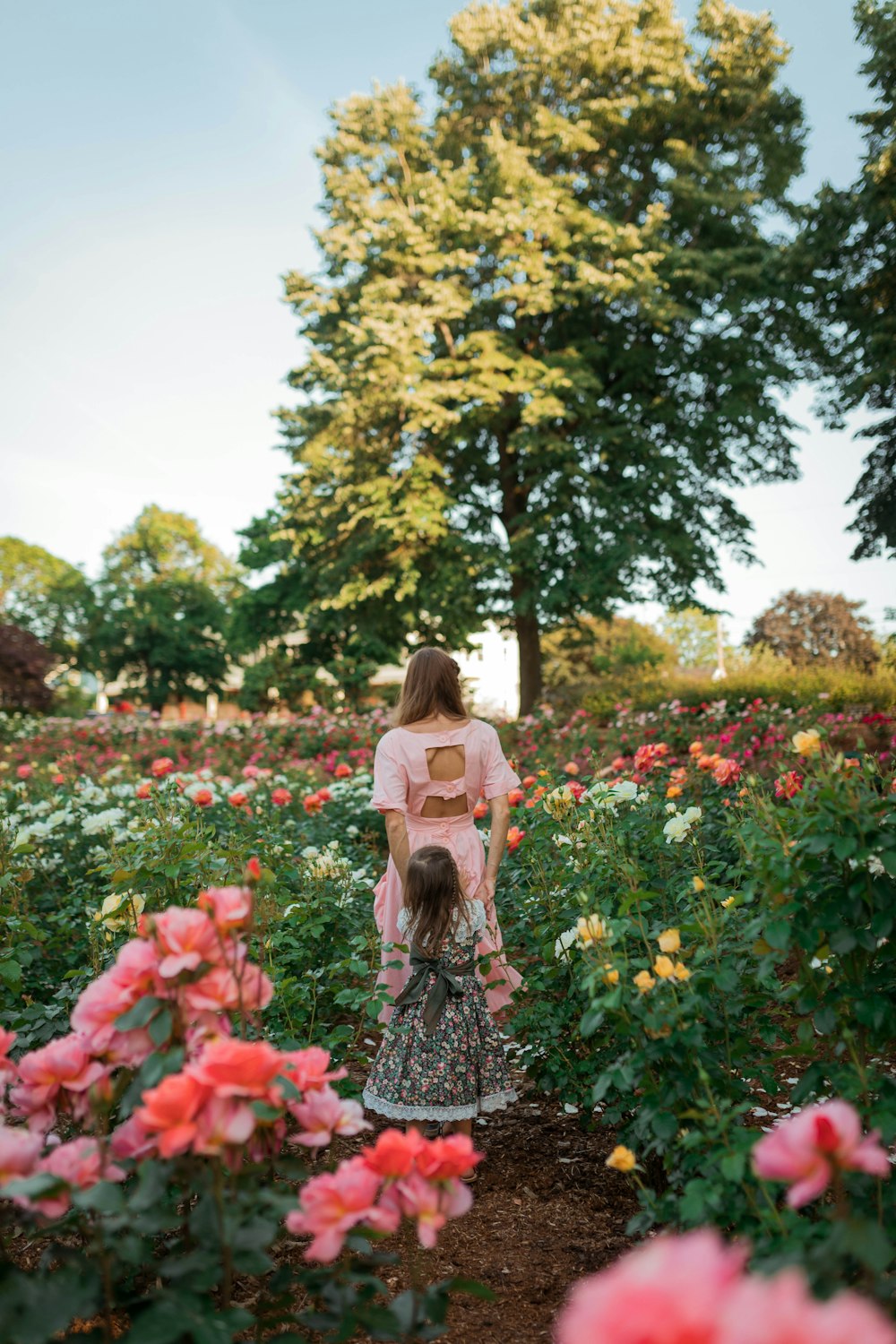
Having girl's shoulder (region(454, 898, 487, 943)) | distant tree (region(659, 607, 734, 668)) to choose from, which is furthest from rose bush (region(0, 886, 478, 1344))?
distant tree (region(659, 607, 734, 668))

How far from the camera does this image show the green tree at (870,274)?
10016mm

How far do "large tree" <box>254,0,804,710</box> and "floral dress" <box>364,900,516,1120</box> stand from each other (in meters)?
10.8

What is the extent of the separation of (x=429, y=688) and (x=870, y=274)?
10.3m

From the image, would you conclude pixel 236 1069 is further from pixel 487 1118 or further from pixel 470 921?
pixel 487 1118

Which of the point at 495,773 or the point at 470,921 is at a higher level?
the point at 495,773

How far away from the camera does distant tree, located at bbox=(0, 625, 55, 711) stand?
2020 cm

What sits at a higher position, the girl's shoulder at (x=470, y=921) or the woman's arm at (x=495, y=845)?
the woman's arm at (x=495, y=845)

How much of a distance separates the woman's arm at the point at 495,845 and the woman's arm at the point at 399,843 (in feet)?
0.93

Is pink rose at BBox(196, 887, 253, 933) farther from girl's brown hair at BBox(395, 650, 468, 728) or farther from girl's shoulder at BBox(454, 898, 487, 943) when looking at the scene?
girl's brown hair at BBox(395, 650, 468, 728)

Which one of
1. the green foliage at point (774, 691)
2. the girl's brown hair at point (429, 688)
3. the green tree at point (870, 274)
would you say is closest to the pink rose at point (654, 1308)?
the girl's brown hair at point (429, 688)

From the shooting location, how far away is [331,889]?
348 cm

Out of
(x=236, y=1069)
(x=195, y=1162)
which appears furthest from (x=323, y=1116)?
(x=236, y=1069)

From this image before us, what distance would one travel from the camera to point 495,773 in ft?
11.5

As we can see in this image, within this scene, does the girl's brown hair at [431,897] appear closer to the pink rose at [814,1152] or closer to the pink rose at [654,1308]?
the pink rose at [814,1152]
